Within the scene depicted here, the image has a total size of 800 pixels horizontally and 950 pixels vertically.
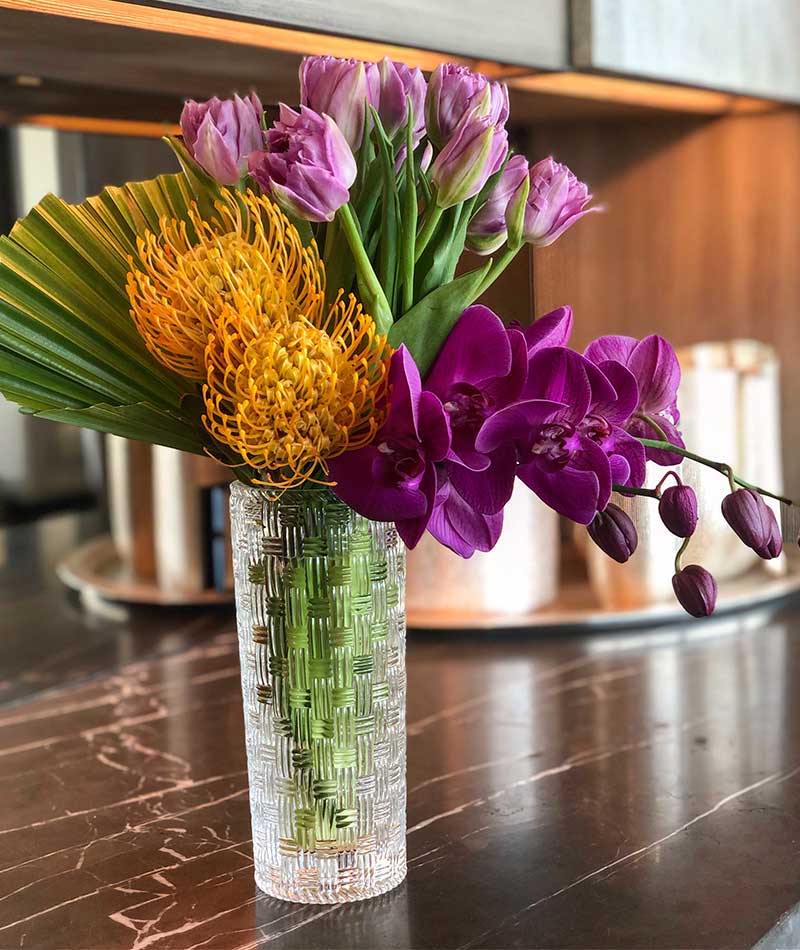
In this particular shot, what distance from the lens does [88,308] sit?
61cm

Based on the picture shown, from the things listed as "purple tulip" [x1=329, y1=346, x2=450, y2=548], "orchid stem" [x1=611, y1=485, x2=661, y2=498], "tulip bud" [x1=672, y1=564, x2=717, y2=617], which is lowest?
"tulip bud" [x1=672, y1=564, x2=717, y2=617]

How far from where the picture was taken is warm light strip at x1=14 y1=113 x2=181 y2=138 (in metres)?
1.10

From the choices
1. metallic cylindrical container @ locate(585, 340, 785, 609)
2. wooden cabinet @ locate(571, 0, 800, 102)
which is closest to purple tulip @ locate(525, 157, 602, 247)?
wooden cabinet @ locate(571, 0, 800, 102)

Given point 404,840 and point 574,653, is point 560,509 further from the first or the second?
point 574,653

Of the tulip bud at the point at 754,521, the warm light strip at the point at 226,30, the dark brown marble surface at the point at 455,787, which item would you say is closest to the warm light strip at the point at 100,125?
the warm light strip at the point at 226,30

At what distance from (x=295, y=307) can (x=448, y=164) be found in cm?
9

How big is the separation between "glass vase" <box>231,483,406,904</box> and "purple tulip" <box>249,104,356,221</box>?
134mm

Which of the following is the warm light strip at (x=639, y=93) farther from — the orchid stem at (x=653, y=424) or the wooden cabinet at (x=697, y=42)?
the orchid stem at (x=653, y=424)

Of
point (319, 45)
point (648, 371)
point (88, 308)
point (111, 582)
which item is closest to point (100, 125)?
point (319, 45)

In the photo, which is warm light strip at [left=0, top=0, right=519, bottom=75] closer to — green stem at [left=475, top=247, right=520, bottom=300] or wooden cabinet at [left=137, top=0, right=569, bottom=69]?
wooden cabinet at [left=137, top=0, right=569, bottom=69]

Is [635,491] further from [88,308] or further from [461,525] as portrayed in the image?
[88,308]

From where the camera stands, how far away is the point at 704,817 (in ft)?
2.53

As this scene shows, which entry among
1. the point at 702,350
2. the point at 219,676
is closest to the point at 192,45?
the point at 219,676

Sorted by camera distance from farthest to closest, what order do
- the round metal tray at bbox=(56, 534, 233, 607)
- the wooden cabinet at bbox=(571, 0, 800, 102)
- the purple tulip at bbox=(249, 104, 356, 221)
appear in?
1. the round metal tray at bbox=(56, 534, 233, 607)
2. the wooden cabinet at bbox=(571, 0, 800, 102)
3. the purple tulip at bbox=(249, 104, 356, 221)
